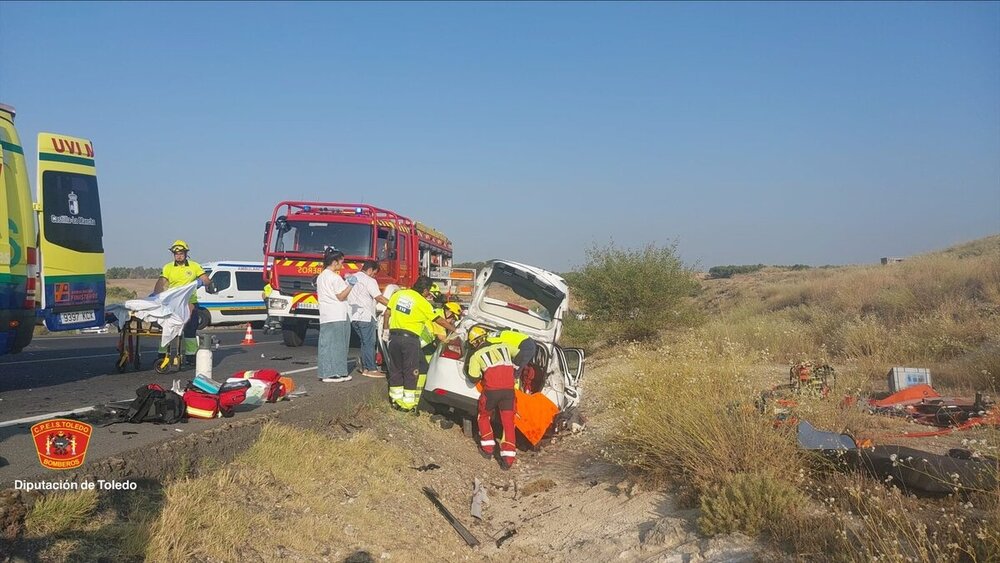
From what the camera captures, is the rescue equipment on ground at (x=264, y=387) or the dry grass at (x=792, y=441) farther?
the rescue equipment on ground at (x=264, y=387)

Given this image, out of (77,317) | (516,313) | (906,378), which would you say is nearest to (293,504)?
(516,313)

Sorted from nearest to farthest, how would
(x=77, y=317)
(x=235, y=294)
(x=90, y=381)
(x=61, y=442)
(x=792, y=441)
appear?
(x=61, y=442) → (x=792, y=441) → (x=77, y=317) → (x=90, y=381) → (x=235, y=294)

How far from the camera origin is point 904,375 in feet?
29.6

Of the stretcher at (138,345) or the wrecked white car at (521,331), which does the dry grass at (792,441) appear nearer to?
the wrecked white car at (521,331)

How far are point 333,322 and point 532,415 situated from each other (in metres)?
3.49

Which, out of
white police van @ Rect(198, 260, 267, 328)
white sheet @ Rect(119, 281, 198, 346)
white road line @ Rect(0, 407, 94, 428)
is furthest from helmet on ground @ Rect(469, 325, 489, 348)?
white police van @ Rect(198, 260, 267, 328)

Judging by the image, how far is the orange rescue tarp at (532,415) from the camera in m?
8.24

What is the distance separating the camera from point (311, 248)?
51.8 feet

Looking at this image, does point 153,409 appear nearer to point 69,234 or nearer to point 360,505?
point 360,505

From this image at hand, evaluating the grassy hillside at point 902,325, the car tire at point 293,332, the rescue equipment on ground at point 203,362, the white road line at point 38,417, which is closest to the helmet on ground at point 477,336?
the rescue equipment on ground at point 203,362

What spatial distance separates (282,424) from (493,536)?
2268 mm

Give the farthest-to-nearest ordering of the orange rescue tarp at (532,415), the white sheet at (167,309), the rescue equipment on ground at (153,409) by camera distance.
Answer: the white sheet at (167,309) → the orange rescue tarp at (532,415) → the rescue equipment on ground at (153,409)

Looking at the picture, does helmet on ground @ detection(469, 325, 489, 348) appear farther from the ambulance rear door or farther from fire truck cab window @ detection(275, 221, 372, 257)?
fire truck cab window @ detection(275, 221, 372, 257)

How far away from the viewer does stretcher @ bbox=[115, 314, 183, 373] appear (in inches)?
409
